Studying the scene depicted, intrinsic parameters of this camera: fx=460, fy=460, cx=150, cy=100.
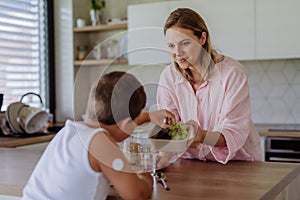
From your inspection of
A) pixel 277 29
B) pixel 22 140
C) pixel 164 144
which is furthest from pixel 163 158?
pixel 277 29

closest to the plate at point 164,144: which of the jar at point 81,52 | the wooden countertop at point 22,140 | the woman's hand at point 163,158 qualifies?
the woman's hand at point 163,158

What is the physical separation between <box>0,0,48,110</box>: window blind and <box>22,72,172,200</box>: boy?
2.55 metres

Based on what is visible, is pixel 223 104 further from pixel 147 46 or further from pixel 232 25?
pixel 232 25

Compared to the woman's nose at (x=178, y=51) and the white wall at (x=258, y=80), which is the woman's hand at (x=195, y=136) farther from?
the white wall at (x=258, y=80)

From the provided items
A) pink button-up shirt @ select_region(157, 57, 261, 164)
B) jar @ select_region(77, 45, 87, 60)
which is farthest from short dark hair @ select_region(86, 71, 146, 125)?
jar @ select_region(77, 45, 87, 60)

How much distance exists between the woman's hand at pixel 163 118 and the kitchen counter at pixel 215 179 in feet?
0.56

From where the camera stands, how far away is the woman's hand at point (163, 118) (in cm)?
127

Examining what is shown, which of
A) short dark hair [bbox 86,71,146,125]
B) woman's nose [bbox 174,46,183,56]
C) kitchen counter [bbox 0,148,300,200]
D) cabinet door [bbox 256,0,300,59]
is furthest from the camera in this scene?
cabinet door [bbox 256,0,300,59]

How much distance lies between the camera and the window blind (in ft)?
11.6

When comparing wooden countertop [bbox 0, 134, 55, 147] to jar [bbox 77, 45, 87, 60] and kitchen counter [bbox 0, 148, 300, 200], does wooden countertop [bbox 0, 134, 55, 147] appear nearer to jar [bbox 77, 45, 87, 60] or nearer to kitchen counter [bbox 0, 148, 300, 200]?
kitchen counter [bbox 0, 148, 300, 200]

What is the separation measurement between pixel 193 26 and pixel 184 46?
0.51ft

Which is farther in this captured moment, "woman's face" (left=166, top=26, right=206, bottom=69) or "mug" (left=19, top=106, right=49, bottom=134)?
"mug" (left=19, top=106, right=49, bottom=134)

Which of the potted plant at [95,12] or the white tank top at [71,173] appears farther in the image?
the potted plant at [95,12]

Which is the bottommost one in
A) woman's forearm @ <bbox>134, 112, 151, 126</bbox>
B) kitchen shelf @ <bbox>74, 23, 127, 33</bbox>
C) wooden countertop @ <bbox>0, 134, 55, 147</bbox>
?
wooden countertop @ <bbox>0, 134, 55, 147</bbox>
